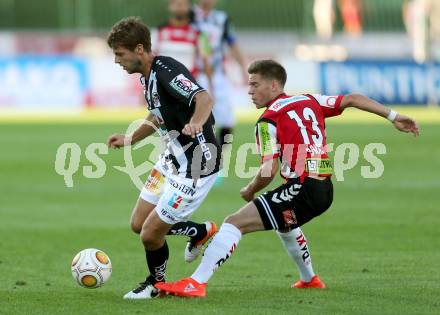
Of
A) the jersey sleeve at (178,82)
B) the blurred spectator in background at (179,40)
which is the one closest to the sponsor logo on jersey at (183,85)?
the jersey sleeve at (178,82)

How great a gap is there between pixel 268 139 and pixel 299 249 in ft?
3.20

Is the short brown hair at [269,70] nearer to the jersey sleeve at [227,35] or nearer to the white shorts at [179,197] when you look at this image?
the white shorts at [179,197]

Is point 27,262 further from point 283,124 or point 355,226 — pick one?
point 355,226

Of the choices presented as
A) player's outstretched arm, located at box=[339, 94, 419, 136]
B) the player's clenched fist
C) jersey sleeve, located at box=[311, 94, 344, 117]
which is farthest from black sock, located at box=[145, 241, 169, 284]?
player's outstretched arm, located at box=[339, 94, 419, 136]

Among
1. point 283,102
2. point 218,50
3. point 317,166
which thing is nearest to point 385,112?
point 317,166

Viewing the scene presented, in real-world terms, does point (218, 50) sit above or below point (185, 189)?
below

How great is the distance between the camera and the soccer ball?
309 inches

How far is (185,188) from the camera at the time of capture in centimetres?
775

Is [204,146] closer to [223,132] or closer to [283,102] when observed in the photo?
[283,102]

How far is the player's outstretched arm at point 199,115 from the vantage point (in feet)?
23.5

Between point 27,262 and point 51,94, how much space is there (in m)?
21.9

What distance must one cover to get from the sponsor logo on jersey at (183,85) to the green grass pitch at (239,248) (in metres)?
1.50

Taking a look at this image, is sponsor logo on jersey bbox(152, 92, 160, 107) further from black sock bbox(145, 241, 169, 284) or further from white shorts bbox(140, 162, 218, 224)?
black sock bbox(145, 241, 169, 284)

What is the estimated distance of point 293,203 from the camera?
7.76m
